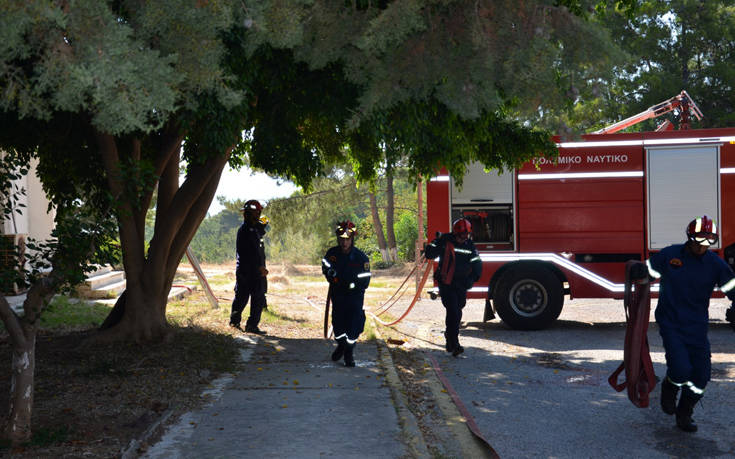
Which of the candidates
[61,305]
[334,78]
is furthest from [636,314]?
[61,305]

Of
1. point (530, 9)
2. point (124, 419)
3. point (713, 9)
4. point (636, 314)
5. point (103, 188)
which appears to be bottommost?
point (124, 419)

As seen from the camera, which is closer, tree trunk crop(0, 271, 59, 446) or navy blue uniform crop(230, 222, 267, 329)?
tree trunk crop(0, 271, 59, 446)

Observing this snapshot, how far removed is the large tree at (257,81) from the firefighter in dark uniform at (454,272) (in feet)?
3.50

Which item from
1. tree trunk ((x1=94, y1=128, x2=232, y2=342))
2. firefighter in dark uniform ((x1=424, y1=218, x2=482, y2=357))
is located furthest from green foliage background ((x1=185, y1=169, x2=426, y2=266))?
tree trunk ((x1=94, y1=128, x2=232, y2=342))

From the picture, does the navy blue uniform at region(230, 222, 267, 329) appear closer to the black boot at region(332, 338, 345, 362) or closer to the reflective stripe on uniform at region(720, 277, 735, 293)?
the black boot at region(332, 338, 345, 362)

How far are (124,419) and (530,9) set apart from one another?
4.51 m

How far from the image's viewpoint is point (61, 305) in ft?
46.9

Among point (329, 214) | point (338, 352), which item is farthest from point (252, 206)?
point (329, 214)

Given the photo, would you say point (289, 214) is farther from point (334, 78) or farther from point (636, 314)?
point (636, 314)

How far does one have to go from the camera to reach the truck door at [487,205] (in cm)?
1235

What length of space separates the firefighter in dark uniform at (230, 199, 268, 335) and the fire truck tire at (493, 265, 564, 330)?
3.75 metres

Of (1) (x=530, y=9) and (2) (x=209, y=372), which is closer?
(1) (x=530, y=9)

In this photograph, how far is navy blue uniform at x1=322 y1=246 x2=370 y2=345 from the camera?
8.60 m

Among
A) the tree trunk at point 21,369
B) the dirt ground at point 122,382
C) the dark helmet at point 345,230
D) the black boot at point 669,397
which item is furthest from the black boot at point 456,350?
the tree trunk at point 21,369
